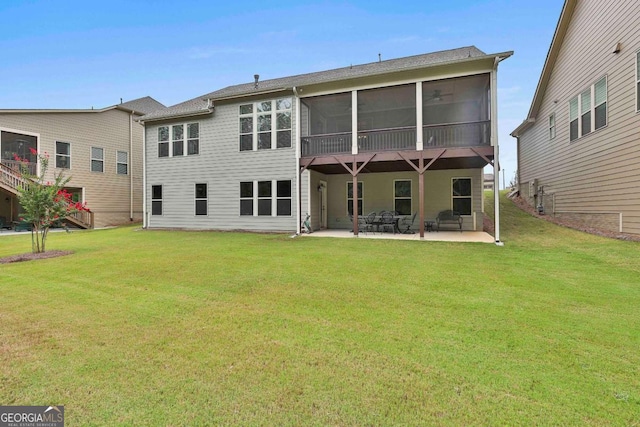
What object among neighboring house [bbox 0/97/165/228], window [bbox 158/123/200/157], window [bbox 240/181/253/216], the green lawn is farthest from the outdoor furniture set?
neighboring house [bbox 0/97/165/228]

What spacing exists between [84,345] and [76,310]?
1.29 metres

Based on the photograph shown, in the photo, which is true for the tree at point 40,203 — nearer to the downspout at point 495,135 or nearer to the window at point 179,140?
the window at point 179,140

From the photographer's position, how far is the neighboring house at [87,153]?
15750mm

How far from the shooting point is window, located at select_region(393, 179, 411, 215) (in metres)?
13.7

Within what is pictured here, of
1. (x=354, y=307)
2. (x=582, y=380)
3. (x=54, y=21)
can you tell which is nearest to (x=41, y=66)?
(x=54, y=21)

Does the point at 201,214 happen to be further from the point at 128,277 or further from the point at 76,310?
the point at 76,310

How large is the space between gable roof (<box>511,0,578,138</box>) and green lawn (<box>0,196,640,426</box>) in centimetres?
1134

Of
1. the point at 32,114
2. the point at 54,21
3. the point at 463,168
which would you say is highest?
the point at 54,21

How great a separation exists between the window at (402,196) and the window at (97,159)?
671 inches

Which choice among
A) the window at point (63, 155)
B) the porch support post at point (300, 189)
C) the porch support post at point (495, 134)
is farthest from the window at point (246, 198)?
the window at point (63, 155)

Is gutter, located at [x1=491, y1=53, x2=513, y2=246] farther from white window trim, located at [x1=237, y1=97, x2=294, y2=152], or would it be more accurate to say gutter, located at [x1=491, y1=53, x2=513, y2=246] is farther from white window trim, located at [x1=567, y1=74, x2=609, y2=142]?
white window trim, located at [x1=237, y1=97, x2=294, y2=152]

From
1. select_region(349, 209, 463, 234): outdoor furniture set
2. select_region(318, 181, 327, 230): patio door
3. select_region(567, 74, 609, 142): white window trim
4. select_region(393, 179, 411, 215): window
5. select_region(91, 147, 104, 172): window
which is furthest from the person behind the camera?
select_region(91, 147, 104, 172): window

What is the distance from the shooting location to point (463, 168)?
12711mm

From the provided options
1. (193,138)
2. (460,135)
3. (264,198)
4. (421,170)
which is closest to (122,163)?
(193,138)
